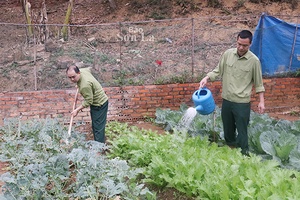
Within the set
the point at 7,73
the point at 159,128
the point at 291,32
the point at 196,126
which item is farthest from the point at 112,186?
the point at 291,32

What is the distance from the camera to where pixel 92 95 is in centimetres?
533

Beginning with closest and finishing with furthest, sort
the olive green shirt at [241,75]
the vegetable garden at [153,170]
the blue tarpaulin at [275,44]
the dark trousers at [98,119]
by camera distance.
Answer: the vegetable garden at [153,170]
the olive green shirt at [241,75]
the dark trousers at [98,119]
the blue tarpaulin at [275,44]

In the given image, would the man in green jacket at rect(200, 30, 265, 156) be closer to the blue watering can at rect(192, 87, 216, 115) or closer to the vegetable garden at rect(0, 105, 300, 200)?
the blue watering can at rect(192, 87, 216, 115)

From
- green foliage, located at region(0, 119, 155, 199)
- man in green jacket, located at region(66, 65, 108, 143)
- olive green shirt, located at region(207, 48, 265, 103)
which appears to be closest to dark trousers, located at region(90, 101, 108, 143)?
man in green jacket, located at region(66, 65, 108, 143)

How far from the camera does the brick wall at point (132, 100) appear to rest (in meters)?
7.45

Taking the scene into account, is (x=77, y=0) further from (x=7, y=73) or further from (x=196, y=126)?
(x=196, y=126)

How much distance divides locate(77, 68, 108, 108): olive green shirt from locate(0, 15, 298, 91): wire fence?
7.73 ft

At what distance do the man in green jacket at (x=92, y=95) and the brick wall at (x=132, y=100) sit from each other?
66.0 inches

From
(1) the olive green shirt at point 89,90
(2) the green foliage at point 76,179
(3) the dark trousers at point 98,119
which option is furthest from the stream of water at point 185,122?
(2) the green foliage at point 76,179

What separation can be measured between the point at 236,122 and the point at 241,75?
2.09 feet

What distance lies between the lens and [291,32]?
8.04m

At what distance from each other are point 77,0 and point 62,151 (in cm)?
1068

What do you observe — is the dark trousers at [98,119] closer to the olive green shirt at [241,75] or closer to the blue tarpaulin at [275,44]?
the olive green shirt at [241,75]

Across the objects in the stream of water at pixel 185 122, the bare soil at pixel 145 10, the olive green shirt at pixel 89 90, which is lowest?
the stream of water at pixel 185 122
